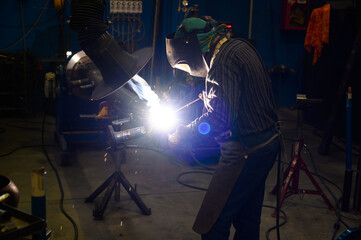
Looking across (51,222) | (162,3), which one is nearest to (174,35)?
(51,222)

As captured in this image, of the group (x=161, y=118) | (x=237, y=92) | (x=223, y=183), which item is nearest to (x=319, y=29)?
(x=161, y=118)

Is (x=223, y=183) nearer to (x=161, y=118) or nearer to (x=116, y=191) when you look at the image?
(x=161, y=118)

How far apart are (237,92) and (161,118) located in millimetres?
777

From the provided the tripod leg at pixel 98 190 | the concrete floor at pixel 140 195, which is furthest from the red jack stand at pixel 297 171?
the tripod leg at pixel 98 190

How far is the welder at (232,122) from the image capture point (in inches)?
88.2

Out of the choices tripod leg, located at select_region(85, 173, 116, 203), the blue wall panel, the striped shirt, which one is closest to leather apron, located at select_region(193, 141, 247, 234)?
the striped shirt

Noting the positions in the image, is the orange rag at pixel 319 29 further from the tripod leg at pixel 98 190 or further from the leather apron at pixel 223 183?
the leather apron at pixel 223 183

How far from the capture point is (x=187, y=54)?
2.49 metres

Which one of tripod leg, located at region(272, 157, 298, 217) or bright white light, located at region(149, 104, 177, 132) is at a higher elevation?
bright white light, located at region(149, 104, 177, 132)

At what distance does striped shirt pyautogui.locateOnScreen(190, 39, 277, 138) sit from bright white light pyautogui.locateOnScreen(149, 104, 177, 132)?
48 cm

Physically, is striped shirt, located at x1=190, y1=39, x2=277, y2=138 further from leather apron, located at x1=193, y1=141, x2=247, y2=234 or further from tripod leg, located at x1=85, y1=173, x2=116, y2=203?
tripod leg, located at x1=85, y1=173, x2=116, y2=203

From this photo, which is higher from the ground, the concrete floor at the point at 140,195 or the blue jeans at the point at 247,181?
the blue jeans at the point at 247,181

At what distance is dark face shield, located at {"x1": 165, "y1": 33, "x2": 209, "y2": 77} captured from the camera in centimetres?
245

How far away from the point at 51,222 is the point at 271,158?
211 centimetres
